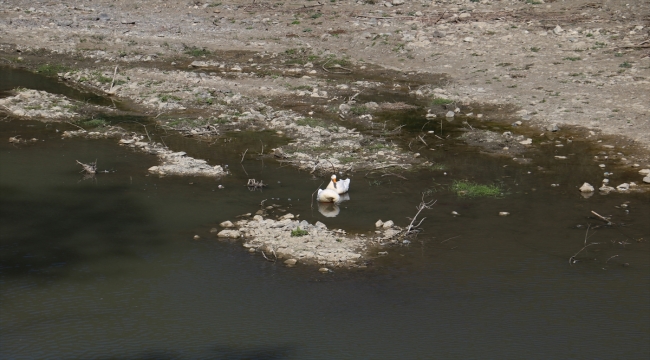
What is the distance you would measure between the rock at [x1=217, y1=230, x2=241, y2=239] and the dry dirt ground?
10.3 feet

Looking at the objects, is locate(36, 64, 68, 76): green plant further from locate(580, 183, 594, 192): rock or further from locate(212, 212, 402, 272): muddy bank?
locate(580, 183, 594, 192): rock

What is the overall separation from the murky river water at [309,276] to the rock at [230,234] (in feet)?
0.65

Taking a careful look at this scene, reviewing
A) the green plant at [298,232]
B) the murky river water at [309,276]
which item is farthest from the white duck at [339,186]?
the green plant at [298,232]

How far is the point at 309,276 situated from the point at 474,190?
13.1ft

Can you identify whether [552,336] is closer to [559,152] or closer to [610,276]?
[610,276]

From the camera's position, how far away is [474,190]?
12203 mm

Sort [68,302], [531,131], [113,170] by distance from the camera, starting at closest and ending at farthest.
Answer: [68,302]
[113,170]
[531,131]

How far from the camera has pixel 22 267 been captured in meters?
9.56

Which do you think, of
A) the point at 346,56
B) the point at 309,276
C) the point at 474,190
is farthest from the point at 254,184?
the point at 346,56

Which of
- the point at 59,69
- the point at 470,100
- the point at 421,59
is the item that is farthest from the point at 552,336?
the point at 59,69

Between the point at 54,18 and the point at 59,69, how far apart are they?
4490 mm

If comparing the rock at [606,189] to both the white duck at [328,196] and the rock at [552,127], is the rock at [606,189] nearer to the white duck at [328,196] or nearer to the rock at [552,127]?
the rock at [552,127]

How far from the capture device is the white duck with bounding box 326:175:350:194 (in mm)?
11609

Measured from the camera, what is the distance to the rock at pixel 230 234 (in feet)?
34.1
